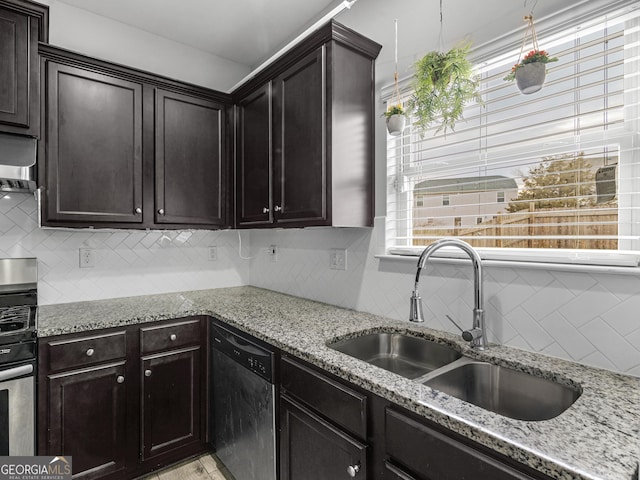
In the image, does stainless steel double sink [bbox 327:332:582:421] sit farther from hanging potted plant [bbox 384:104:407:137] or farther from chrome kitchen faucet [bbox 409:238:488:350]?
hanging potted plant [bbox 384:104:407:137]

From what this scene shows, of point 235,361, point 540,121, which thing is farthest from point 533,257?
point 235,361

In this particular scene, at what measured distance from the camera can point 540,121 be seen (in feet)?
4.48

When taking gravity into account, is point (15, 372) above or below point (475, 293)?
below

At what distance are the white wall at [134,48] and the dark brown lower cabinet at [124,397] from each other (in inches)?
67.6

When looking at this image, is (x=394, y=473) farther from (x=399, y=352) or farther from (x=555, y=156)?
(x=555, y=156)

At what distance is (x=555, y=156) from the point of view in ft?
4.36

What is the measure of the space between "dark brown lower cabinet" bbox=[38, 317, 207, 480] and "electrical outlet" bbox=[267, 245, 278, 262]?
0.78 m

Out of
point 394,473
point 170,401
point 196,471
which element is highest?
point 394,473

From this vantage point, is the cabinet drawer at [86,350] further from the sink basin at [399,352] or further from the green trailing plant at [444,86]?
the green trailing plant at [444,86]

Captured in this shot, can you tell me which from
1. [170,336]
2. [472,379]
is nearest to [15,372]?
[170,336]

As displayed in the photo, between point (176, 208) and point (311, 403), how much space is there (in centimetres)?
152

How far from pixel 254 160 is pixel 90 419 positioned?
1634 mm

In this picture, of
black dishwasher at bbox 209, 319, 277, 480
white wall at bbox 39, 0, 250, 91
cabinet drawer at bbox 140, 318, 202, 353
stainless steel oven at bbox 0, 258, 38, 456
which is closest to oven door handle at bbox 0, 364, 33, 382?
stainless steel oven at bbox 0, 258, 38, 456

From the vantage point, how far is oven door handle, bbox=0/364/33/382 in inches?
58.6
